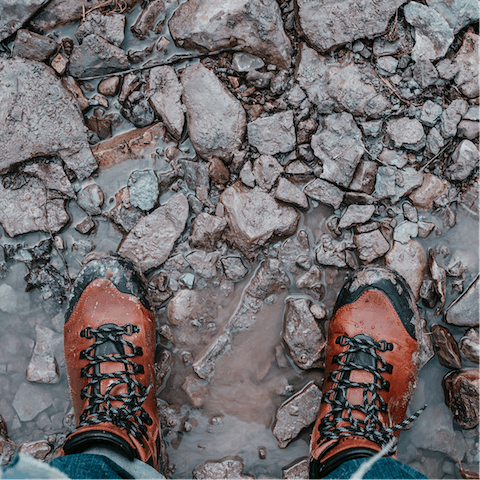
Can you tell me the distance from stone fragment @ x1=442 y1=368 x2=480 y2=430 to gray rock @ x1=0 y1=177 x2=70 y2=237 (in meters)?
2.76

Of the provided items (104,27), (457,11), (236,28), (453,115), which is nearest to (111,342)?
(104,27)

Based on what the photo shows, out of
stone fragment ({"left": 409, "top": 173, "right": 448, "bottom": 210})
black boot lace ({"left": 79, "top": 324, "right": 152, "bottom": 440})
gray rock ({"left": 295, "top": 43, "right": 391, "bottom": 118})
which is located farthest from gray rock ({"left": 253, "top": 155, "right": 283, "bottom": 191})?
black boot lace ({"left": 79, "top": 324, "right": 152, "bottom": 440})

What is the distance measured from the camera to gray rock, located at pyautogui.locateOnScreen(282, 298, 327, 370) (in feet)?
8.20

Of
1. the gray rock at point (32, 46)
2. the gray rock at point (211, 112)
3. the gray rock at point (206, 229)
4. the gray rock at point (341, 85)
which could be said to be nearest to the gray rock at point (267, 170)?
the gray rock at point (211, 112)

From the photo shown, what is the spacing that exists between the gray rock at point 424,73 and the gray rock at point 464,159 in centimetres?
A: 44

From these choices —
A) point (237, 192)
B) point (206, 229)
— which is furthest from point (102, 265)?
point (237, 192)

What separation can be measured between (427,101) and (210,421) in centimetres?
252

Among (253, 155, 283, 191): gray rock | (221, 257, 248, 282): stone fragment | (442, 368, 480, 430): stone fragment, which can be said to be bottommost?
(442, 368, 480, 430): stone fragment

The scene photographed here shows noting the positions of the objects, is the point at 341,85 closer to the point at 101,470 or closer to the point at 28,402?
the point at 101,470

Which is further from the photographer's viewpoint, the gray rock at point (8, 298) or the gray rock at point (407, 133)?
the gray rock at point (8, 298)

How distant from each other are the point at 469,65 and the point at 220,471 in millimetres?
3040

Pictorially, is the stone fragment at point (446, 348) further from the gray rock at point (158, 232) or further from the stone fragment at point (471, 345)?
the gray rock at point (158, 232)

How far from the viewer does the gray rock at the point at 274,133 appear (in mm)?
2455

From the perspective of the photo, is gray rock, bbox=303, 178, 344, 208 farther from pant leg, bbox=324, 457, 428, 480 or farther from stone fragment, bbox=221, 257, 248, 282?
pant leg, bbox=324, 457, 428, 480
